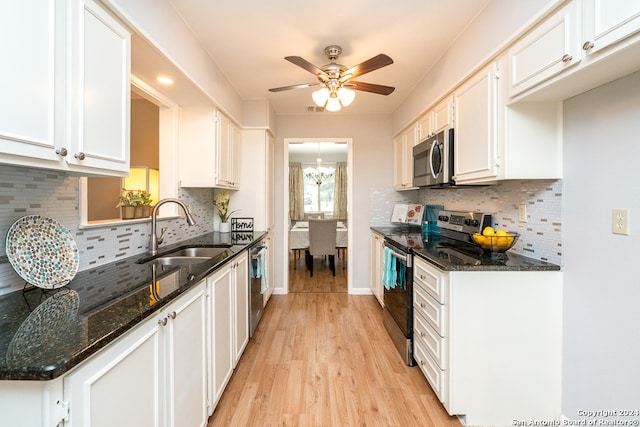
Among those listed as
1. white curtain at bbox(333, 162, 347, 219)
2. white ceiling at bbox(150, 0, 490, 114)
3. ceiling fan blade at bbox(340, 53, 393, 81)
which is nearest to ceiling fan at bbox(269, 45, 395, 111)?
ceiling fan blade at bbox(340, 53, 393, 81)

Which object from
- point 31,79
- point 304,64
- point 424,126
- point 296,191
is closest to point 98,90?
point 31,79

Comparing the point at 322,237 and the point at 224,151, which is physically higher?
the point at 224,151

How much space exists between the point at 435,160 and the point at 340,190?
17.6ft

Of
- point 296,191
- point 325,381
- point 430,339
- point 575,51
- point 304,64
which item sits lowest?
point 325,381

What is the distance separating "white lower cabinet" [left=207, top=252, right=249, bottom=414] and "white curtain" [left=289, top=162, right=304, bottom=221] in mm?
5525

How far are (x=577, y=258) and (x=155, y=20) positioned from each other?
2.60 metres

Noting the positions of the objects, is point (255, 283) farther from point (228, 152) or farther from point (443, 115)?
point (443, 115)

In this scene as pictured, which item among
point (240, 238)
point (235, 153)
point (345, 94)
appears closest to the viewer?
point (345, 94)

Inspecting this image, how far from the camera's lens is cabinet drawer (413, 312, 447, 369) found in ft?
5.80

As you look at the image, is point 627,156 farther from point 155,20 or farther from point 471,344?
point 155,20

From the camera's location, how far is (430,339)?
6.38 ft

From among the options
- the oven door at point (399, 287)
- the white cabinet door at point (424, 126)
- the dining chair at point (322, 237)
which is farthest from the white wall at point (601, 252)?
the dining chair at point (322, 237)

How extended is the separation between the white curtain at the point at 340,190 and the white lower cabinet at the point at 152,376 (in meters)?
6.47

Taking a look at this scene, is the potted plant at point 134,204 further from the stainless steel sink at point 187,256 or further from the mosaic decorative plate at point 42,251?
the mosaic decorative plate at point 42,251
